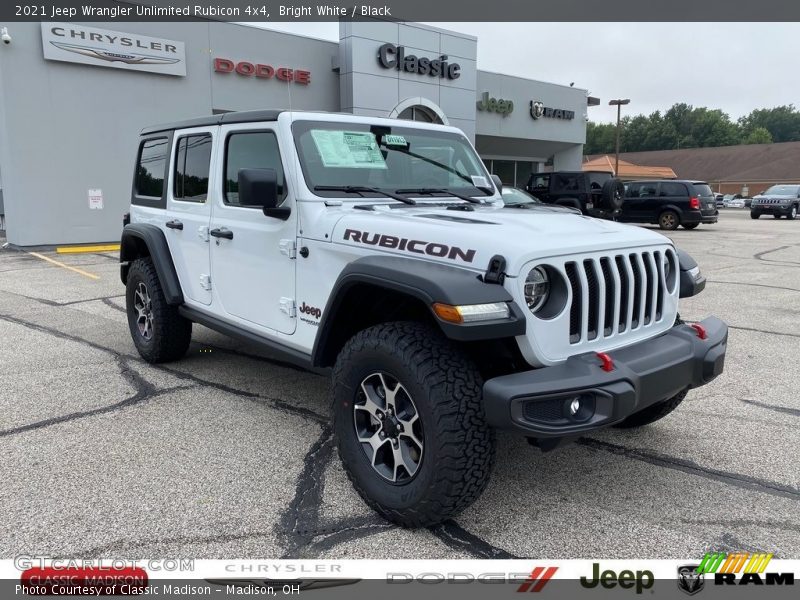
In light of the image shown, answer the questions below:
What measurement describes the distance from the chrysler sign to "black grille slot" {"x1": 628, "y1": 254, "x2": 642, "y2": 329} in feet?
48.3

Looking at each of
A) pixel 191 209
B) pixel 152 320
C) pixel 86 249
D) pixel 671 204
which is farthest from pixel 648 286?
pixel 671 204

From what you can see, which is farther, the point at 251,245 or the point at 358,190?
the point at 251,245

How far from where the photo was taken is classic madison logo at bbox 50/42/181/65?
1402 cm

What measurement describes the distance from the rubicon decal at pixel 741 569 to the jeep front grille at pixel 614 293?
1.03m

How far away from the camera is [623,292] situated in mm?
3076

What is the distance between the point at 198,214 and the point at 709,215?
19.7 m

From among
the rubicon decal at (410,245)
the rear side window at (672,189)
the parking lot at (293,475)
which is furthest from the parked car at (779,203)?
the rubicon decal at (410,245)

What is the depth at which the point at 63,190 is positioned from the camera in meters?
14.6

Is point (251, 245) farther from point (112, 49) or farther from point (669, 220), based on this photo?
point (669, 220)

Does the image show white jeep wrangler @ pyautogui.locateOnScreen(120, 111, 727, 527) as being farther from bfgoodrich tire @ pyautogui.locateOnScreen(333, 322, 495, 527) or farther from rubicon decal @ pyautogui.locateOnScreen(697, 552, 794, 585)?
rubicon decal @ pyautogui.locateOnScreen(697, 552, 794, 585)

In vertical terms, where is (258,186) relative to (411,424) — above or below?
above

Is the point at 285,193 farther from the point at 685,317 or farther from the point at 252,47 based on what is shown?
the point at 252,47

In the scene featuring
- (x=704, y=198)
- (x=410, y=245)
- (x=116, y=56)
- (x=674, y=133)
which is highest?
(x=674, y=133)

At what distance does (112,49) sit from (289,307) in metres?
13.7
